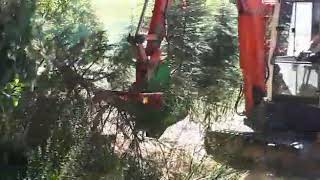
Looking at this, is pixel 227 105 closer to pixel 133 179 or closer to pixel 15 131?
pixel 133 179

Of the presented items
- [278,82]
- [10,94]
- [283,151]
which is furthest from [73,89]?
[278,82]

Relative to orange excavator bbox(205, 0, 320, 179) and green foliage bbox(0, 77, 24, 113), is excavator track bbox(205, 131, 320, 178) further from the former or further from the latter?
green foliage bbox(0, 77, 24, 113)

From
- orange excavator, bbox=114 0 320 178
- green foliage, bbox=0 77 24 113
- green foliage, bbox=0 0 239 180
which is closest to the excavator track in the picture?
orange excavator, bbox=114 0 320 178

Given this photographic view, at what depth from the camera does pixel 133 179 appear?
329 centimetres

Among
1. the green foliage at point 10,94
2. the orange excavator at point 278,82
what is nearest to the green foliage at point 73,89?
the green foliage at point 10,94

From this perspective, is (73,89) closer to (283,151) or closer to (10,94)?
(10,94)

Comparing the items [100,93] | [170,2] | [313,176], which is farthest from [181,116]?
[313,176]

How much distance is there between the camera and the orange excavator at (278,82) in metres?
4.18

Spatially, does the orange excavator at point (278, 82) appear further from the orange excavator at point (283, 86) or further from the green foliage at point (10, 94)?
the green foliage at point (10, 94)

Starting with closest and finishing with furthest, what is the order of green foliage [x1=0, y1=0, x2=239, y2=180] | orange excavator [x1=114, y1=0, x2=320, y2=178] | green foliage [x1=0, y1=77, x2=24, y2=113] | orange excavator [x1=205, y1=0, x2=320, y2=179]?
green foliage [x1=0, y1=77, x2=24, y2=113] < green foliage [x1=0, y1=0, x2=239, y2=180] < orange excavator [x1=114, y1=0, x2=320, y2=178] < orange excavator [x1=205, y1=0, x2=320, y2=179]

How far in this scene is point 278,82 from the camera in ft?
15.8

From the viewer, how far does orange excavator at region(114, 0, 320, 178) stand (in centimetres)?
418

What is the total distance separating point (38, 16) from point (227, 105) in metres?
1.23

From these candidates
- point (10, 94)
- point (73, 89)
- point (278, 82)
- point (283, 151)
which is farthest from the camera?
point (278, 82)
